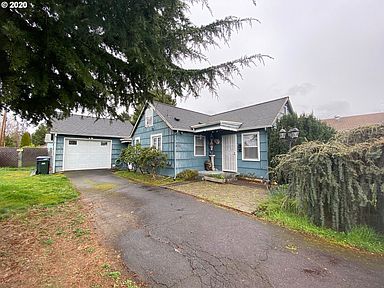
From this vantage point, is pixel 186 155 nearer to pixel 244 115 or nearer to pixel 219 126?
pixel 219 126

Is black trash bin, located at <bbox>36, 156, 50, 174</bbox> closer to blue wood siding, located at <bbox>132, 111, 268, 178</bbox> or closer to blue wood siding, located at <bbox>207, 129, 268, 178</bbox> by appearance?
blue wood siding, located at <bbox>132, 111, 268, 178</bbox>

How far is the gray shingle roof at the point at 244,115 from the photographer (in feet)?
34.3

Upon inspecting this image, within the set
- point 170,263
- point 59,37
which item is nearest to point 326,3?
point 59,37

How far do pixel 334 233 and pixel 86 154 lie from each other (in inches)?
637

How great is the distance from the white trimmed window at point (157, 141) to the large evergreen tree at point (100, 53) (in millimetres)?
8659

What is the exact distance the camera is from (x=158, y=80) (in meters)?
2.94

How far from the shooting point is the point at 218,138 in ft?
40.3

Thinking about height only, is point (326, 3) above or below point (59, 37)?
above

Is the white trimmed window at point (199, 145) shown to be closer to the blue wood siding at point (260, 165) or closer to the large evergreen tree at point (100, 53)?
the blue wood siding at point (260, 165)

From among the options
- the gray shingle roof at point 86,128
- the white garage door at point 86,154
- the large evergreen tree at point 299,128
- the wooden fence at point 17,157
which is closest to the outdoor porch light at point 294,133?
the large evergreen tree at point 299,128

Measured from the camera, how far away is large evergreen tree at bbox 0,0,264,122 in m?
2.01

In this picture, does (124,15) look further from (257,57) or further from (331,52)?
(331,52)

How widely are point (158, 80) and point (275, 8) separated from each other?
3843mm

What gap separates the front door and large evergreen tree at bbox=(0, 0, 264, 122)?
860cm
